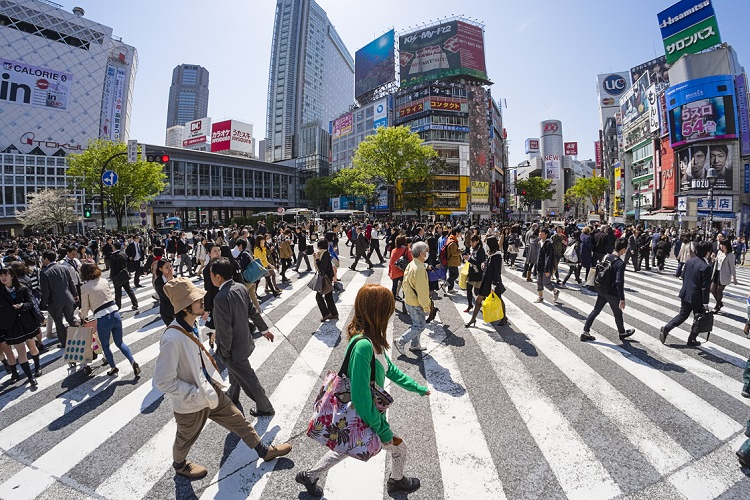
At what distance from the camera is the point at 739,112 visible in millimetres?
35062

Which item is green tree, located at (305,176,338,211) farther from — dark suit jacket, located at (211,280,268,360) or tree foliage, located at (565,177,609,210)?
dark suit jacket, located at (211,280,268,360)

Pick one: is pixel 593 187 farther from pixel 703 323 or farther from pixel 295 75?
pixel 295 75

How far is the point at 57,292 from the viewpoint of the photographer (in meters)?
6.12

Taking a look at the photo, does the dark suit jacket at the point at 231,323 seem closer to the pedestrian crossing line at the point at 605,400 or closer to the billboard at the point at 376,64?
the pedestrian crossing line at the point at 605,400

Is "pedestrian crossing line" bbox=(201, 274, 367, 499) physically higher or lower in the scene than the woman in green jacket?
lower

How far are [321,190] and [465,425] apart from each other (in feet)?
243

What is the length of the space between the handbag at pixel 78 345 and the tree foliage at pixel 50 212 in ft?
142

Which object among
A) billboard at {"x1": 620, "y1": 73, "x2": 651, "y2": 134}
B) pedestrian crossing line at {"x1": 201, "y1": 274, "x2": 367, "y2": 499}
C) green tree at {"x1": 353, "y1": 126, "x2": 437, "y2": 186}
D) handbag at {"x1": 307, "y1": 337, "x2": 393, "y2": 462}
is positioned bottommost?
pedestrian crossing line at {"x1": 201, "y1": 274, "x2": 367, "y2": 499}

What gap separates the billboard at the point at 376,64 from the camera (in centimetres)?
6775

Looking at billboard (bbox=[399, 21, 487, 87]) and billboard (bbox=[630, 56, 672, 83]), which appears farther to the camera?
billboard (bbox=[630, 56, 672, 83])

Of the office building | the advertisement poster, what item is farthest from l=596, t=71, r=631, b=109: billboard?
the advertisement poster

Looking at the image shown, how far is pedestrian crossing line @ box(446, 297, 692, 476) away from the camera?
3398 millimetres

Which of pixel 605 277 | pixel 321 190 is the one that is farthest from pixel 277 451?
pixel 321 190

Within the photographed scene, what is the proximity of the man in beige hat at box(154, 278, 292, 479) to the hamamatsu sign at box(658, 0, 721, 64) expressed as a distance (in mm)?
55005
